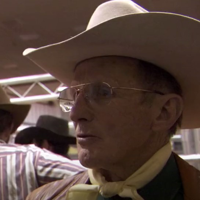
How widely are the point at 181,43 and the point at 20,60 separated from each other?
7.96 ft

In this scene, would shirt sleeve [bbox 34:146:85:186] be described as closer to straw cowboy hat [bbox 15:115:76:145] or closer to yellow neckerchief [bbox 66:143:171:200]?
yellow neckerchief [bbox 66:143:171:200]

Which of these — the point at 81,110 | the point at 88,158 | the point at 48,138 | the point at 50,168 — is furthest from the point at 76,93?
the point at 48,138

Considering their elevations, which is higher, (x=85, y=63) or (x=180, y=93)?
(x=85, y=63)

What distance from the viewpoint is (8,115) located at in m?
1.74

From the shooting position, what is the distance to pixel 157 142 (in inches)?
39.1

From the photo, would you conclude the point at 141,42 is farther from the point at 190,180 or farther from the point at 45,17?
the point at 45,17

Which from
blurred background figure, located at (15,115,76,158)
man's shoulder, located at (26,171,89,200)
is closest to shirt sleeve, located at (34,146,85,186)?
man's shoulder, located at (26,171,89,200)

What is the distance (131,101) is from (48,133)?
4.73ft

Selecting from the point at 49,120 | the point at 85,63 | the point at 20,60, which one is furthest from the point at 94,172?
the point at 20,60

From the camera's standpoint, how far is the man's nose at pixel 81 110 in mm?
929

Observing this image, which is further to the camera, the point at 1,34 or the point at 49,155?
the point at 1,34

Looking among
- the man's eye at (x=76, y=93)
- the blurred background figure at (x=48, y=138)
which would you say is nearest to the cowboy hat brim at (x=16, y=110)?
the blurred background figure at (x=48, y=138)

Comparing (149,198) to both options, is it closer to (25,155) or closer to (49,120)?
(25,155)

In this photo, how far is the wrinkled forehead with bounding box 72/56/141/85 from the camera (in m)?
0.95
